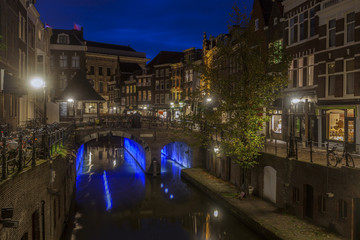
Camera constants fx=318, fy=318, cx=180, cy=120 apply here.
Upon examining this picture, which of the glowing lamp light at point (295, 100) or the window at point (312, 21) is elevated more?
the window at point (312, 21)

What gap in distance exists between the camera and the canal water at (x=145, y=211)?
18.6m

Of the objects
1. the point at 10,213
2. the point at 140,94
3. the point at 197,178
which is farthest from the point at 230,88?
the point at 140,94

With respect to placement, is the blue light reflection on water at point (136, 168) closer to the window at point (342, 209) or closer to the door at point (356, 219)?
the window at point (342, 209)

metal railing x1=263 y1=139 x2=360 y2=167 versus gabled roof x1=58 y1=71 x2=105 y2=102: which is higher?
gabled roof x1=58 y1=71 x2=105 y2=102

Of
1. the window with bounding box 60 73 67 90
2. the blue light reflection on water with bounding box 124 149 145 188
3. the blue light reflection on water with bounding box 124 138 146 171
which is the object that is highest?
the window with bounding box 60 73 67 90

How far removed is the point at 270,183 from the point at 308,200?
3608mm

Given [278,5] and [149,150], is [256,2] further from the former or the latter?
[149,150]


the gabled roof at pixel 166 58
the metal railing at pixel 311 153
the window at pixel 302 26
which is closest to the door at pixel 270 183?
the metal railing at pixel 311 153

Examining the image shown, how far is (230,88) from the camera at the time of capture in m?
20.9

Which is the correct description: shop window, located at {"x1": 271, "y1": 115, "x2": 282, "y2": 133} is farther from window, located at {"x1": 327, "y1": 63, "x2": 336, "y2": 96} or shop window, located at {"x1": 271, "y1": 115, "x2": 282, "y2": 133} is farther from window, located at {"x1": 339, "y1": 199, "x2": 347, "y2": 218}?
window, located at {"x1": 339, "y1": 199, "x2": 347, "y2": 218}

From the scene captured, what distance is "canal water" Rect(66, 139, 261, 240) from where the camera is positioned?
18.6m

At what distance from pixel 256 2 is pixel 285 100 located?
11.4m

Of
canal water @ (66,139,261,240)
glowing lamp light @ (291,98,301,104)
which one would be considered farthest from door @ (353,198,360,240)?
glowing lamp light @ (291,98,301,104)

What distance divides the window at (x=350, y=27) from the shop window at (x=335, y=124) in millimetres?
4706
